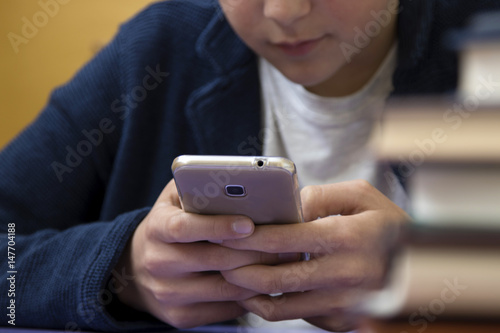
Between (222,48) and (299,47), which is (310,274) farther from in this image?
(222,48)

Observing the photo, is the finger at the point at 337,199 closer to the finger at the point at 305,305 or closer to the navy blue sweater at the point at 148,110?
the finger at the point at 305,305

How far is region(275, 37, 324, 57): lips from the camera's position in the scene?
627 millimetres

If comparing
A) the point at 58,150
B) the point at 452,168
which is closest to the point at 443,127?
the point at 452,168

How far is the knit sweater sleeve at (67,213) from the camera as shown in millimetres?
576

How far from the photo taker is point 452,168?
0.16m

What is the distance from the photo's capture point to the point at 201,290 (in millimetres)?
509

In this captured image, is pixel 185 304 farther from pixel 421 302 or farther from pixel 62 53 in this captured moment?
pixel 62 53

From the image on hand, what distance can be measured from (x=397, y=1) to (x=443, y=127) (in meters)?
0.58

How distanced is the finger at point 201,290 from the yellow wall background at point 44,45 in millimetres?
1647
